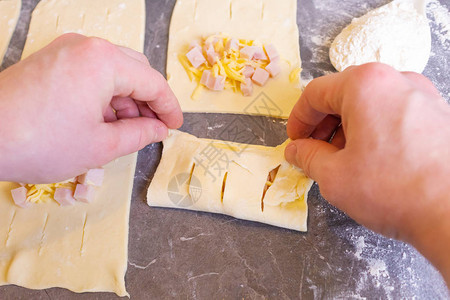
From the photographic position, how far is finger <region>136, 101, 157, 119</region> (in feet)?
5.23

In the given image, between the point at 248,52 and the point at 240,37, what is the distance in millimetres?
197

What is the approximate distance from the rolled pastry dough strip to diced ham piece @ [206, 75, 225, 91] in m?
1.26

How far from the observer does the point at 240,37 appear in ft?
6.44

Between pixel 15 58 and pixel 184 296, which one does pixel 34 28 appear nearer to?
pixel 15 58

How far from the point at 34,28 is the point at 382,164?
206 cm

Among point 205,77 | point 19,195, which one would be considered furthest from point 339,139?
point 19,195

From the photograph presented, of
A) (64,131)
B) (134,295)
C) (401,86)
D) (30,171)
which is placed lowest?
(134,295)

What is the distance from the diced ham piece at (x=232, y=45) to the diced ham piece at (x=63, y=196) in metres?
1.02

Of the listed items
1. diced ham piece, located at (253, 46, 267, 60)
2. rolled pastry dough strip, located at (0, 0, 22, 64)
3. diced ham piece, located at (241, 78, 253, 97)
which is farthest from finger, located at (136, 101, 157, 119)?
rolled pastry dough strip, located at (0, 0, 22, 64)

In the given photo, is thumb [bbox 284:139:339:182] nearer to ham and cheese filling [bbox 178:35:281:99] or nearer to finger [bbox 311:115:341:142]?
finger [bbox 311:115:341:142]

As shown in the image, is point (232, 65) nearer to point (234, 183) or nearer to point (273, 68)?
point (273, 68)

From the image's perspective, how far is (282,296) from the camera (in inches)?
59.3

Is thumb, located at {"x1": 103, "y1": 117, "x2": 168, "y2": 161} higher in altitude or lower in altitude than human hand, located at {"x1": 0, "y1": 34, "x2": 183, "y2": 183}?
lower

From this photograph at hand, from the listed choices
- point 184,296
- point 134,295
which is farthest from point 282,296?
point 134,295
